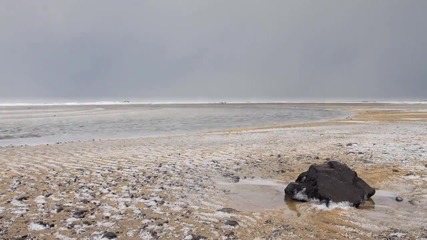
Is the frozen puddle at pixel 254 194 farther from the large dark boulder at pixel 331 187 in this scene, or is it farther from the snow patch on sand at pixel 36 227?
the snow patch on sand at pixel 36 227

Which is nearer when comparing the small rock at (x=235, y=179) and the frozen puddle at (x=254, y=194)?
the frozen puddle at (x=254, y=194)

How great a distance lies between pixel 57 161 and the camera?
635 inches

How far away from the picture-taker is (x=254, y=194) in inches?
421

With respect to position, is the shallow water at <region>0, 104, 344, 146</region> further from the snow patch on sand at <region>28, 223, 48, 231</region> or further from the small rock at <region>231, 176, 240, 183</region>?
the snow patch on sand at <region>28, 223, 48, 231</region>

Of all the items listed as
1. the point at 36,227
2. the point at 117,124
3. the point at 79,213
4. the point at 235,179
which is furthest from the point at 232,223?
the point at 117,124

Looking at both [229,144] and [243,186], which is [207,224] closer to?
[243,186]

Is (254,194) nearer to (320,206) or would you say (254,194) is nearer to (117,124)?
(320,206)

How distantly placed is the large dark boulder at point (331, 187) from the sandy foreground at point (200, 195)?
0.99 ft

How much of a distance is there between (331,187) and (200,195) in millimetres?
3391

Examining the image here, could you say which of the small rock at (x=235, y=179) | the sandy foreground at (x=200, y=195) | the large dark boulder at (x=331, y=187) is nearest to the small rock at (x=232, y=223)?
the sandy foreground at (x=200, y=195)

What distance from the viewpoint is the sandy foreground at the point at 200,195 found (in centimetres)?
751

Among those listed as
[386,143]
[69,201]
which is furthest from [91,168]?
[386,143]

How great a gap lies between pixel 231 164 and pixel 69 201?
710 cm

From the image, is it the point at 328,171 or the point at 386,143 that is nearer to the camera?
the point at 328,171
